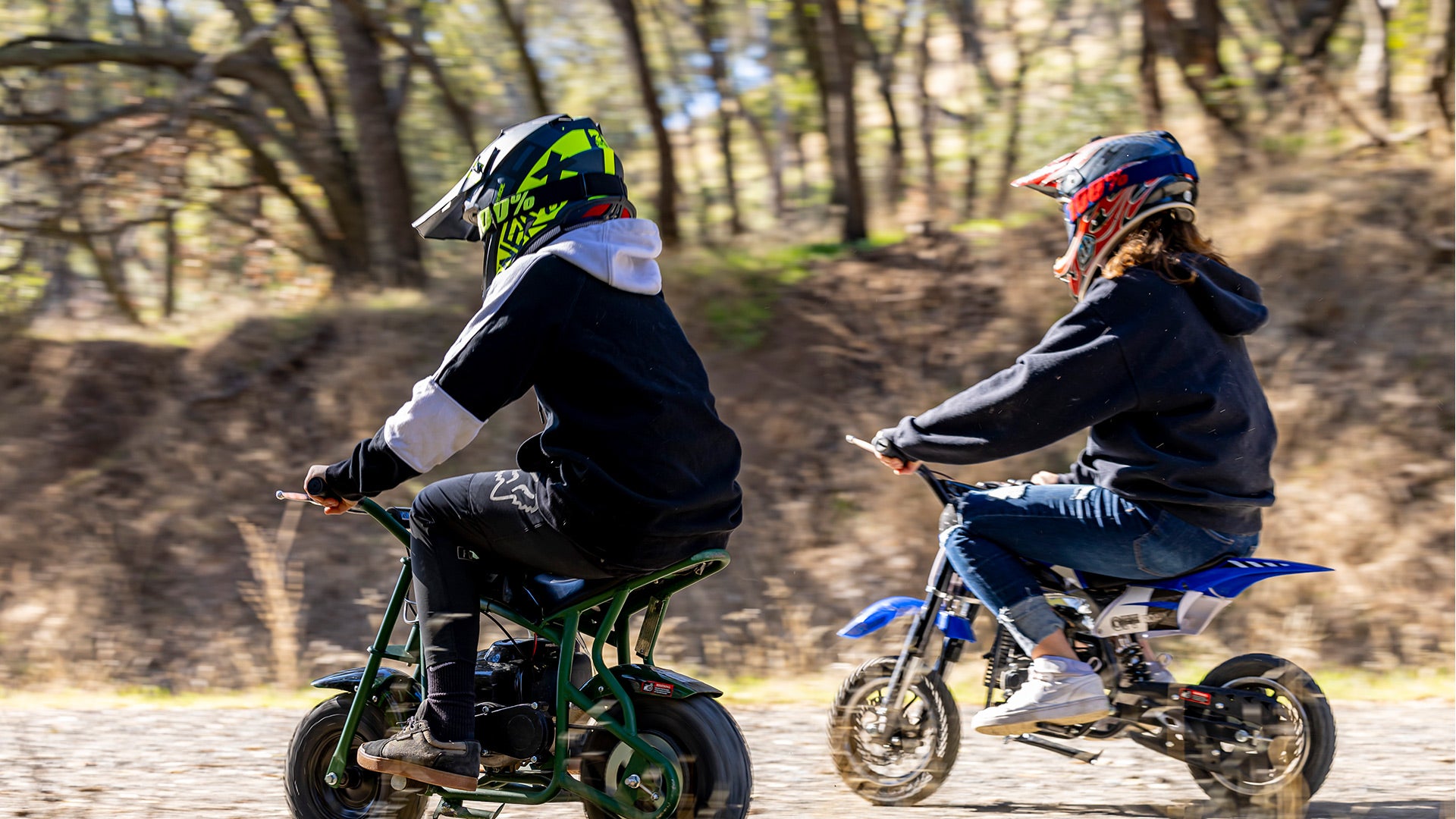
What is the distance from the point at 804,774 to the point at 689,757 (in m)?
1.70

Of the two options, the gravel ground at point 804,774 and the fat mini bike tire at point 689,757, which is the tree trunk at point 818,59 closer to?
the gravel ground at point 804,774

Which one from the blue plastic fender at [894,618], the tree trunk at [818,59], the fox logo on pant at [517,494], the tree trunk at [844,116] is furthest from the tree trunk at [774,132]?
the fox logo on pant at [517,494]

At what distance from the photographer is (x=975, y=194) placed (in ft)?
41.8

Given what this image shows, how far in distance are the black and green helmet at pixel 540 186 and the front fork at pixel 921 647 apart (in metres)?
1.73

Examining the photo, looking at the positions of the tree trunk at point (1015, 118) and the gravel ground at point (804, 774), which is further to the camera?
the tree trunk at point (1015, 118)

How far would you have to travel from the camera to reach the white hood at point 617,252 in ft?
11.7

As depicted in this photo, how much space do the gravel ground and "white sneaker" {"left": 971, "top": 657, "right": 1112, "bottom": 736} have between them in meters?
0.49

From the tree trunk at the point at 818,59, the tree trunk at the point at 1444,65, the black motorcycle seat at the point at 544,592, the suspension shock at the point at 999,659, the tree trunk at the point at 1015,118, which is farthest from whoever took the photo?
the tree trunk at the point at 1015,118

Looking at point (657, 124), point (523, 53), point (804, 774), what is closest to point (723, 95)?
point (657, 124)

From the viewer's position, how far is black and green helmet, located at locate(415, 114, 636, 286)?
3729 mm

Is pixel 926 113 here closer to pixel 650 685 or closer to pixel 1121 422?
pixel 1121 422

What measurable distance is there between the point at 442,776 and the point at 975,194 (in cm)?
1019

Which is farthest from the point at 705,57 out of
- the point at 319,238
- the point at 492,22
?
the point at 319,238

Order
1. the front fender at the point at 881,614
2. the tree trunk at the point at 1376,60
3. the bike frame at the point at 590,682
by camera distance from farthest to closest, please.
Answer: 1. the tree trunk at the point at 1376,60
2. the front fender at the point at 881,614
3. the bike frame at the point at 590,682
